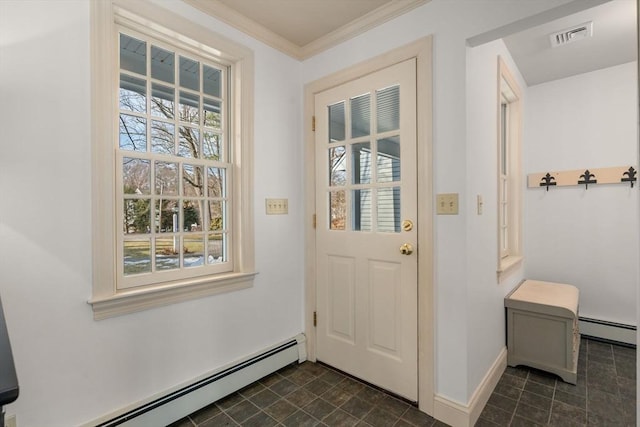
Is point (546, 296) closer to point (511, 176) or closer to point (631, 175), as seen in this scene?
point (511, 176)

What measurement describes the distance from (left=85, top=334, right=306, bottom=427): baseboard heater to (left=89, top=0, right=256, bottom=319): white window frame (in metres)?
0.50

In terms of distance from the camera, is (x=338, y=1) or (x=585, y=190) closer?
(x=338, y=1)

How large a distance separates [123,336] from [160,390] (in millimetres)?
385

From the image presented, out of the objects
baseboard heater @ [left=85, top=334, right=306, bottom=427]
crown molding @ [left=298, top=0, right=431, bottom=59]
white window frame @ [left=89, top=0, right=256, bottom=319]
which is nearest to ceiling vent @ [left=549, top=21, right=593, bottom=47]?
crown molding @ [left=298, top=0, right=431, bottom=59]

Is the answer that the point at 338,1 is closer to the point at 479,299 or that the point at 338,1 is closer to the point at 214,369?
the point at 479,299

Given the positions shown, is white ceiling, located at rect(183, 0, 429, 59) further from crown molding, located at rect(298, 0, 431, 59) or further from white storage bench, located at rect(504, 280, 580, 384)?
white storage bench, located at rect(504, 280, 580, 384)

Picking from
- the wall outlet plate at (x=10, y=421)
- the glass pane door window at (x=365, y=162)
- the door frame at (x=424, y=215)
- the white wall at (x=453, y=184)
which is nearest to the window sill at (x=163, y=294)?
the wall outlet plate at (x=10, y=421)

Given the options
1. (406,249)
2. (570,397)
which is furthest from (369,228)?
(570,397)

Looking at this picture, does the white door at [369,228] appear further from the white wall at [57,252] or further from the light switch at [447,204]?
the white wall at [57,252]

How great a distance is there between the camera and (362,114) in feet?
6.99

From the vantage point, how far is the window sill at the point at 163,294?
4.92ft

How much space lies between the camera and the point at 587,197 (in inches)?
113

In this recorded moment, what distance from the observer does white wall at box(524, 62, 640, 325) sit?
271 centimetres

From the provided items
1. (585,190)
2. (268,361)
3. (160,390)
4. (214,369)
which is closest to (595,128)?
(585,190)
